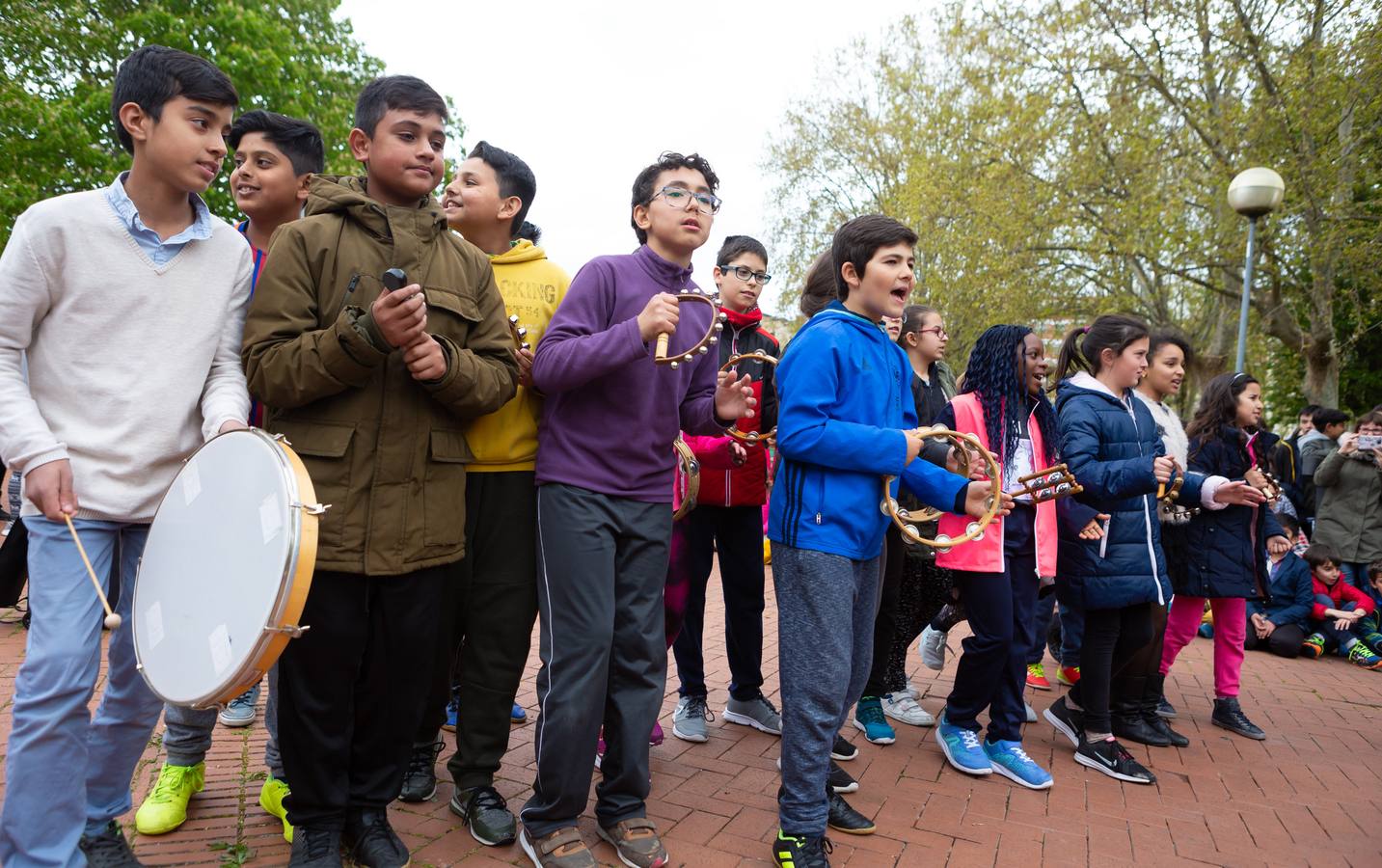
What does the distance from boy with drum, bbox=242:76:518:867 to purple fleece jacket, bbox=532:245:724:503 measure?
23 cm

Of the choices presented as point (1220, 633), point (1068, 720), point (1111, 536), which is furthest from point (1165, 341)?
point (1068, 720)

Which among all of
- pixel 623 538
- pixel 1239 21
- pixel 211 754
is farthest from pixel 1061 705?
pixel 1239 21

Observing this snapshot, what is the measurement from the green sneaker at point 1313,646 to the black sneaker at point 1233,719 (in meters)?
3.04

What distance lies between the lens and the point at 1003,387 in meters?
4.21

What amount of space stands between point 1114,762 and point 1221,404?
2.50m

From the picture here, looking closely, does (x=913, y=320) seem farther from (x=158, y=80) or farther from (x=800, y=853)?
(x=158, y=80)

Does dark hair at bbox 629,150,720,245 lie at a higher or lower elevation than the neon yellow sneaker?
higher

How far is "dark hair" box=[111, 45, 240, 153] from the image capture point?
8.40ft

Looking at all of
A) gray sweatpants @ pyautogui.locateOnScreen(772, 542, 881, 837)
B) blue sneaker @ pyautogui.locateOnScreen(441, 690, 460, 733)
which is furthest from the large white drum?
blue sneaker @ pyautogui.locateOnScreen(441, 690, 460, 733)

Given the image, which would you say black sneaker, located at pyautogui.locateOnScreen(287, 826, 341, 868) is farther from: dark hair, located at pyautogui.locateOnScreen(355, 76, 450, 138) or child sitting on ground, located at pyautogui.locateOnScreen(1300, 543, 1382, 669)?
child sitting on ground, located at pyautogui.locateOnScreen(1300, 543, 1382, 669)

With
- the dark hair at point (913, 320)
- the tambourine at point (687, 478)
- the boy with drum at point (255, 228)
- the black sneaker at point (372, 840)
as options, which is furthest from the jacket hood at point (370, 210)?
the dark hair at point (913, 320)

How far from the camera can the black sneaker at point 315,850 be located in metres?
2.69

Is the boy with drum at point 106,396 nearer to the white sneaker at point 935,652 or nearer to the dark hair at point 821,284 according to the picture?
the dark hair at point 821,284

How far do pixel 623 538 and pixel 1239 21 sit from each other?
1615 centimetres
